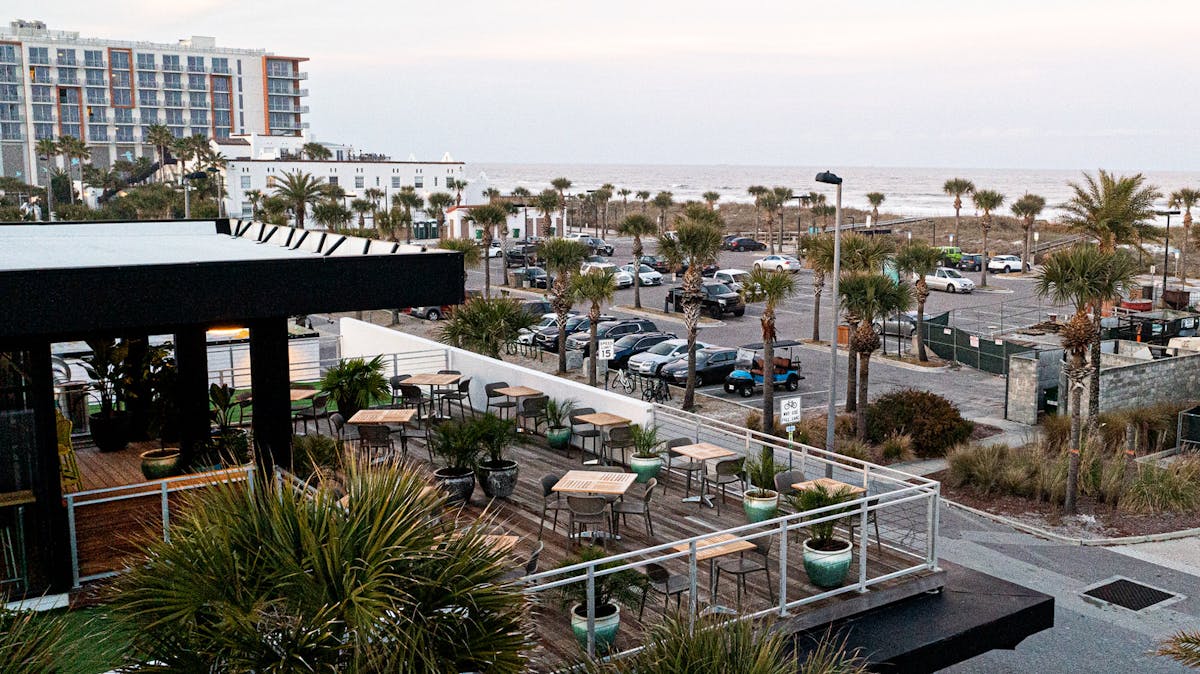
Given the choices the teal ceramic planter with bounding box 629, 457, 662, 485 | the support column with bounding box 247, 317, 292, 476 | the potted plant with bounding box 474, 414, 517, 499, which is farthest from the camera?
the teal ceramic planter with bounding box 629, 457, 662, 485

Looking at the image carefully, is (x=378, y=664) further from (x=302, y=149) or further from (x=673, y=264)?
(x=302, y=149)

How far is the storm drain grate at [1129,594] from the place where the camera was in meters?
16.2

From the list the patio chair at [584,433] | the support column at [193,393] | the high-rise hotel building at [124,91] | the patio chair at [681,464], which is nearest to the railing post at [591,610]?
the patio chair at [681,464]

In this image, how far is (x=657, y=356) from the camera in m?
33.8

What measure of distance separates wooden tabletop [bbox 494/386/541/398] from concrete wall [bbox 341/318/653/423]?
35 centimetres

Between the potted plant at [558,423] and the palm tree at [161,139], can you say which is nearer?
the potted plant at [558,423]

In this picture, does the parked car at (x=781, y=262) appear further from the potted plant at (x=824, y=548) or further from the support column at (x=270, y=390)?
the support column at (x=270, y=390)

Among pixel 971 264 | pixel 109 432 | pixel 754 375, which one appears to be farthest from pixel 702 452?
pixel 971 264

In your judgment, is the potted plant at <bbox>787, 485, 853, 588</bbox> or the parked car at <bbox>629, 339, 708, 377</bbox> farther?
the parked car at <bbox>629, 339, 708, 377</bbox>

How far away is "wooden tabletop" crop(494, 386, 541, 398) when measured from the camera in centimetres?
1736

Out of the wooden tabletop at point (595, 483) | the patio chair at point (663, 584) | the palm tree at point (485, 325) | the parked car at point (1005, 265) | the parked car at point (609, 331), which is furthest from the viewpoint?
the parked car at point (1005, 265)

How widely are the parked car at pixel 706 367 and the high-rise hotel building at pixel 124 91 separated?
310ft

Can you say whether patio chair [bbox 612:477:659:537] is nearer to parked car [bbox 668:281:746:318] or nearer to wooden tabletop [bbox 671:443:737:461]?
wooden tabletop [bbox 671:443:737:461]

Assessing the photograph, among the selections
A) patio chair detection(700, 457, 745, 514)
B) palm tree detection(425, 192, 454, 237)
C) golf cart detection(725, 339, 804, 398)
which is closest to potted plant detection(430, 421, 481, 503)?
patio chair detection(700, 457, 745, 514)
